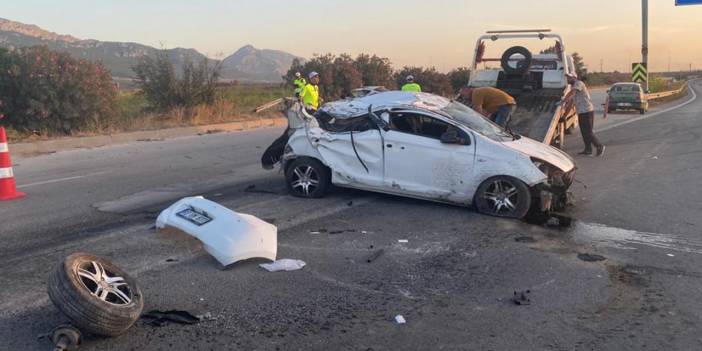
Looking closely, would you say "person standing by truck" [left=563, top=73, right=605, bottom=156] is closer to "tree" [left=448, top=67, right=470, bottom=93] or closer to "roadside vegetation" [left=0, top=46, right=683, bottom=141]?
"roadside vegetation" [left=0, top=46, right=683, bottom=141]

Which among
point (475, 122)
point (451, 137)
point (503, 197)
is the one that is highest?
point (475, 122)

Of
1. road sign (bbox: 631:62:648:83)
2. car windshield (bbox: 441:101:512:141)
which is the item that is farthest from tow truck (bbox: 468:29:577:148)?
road sign (bbox: 631:62:648:83)

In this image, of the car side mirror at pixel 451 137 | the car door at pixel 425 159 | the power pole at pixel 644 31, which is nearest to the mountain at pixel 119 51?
the power pole at pixel 644 31

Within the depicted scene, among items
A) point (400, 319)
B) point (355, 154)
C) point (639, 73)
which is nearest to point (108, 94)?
point (355, 154)

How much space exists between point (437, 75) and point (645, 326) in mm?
33280

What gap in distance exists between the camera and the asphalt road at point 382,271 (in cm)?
418

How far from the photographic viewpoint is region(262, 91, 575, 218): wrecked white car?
7.46 meters

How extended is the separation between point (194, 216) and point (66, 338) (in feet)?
7.52

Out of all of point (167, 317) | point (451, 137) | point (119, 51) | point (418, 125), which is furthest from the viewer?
point (119, 51)

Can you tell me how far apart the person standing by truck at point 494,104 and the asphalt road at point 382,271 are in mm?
2282

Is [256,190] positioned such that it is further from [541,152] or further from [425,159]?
[541,152]

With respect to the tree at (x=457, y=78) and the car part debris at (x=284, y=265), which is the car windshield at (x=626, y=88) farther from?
the car part debris at (x=284, y=265)

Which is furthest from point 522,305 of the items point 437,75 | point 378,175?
point 437,75

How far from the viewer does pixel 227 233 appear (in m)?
5.61
